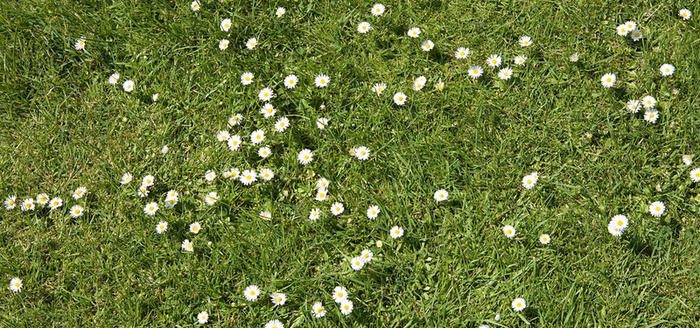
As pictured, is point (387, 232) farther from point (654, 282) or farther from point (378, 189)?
point (654, 282)

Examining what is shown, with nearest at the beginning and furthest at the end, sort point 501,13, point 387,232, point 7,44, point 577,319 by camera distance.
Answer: point 577,319 → point 387,232 → point 501,13 → point 7,44

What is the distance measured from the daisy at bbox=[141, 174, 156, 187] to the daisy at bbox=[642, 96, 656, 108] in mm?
2297

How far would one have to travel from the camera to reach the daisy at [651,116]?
2.94 metres

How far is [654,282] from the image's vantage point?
2613mm

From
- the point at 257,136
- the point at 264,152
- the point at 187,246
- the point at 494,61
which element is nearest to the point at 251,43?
the point at 257,136

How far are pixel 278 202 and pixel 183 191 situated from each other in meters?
0.49

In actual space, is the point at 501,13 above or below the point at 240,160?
above

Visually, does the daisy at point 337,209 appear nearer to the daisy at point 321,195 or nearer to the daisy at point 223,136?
the daisy at point 321,195

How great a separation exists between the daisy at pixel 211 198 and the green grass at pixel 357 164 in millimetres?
36

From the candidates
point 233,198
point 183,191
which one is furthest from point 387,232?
point 183,191

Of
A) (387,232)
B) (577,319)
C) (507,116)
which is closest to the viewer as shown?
(577,319)

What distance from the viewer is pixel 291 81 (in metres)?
3.39

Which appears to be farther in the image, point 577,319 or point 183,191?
point 183,191

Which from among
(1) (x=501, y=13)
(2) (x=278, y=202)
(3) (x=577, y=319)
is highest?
(1) (x=501, y=13)
